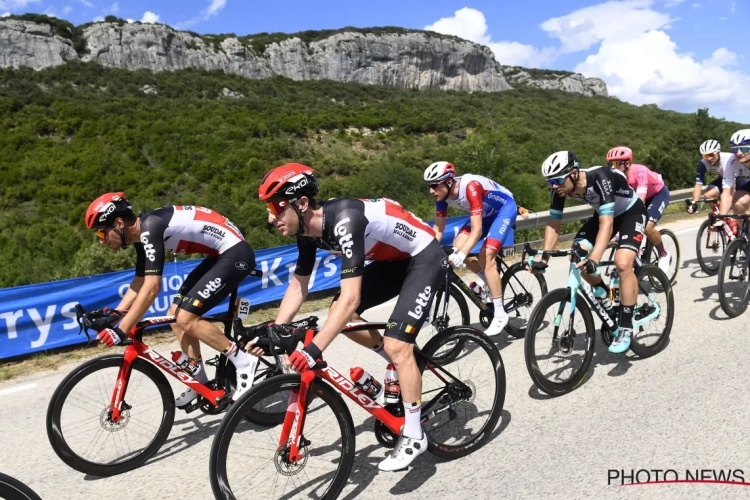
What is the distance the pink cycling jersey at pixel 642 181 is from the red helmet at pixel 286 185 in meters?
5.93

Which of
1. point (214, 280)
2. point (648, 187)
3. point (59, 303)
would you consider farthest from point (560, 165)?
point (59, 303)

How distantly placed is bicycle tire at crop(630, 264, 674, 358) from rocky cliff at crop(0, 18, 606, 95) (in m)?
74.5

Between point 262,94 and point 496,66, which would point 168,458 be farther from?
point 496,66

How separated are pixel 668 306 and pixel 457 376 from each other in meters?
2.81

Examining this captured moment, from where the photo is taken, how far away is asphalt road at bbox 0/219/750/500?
3191mm

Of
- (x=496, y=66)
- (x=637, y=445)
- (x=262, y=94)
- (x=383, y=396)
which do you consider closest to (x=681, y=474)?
(x=637, y=445)

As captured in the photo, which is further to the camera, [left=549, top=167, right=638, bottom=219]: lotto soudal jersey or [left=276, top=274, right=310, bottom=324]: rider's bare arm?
[left=549, top=167, right=638, bottom=219]: lotto soudal jersey

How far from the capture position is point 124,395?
3805mm

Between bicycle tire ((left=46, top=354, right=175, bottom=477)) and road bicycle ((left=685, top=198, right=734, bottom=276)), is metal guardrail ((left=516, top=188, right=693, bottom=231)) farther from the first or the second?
bicycle tire ((left=46, top=354, right=175, bottom=477))

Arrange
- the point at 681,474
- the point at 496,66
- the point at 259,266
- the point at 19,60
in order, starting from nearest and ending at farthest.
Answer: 1. the point at 681,474
2. the point at 259,266
3. the point at 19,60
4. the point at 496,66

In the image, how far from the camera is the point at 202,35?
83312mm

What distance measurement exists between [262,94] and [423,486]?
2367 inches

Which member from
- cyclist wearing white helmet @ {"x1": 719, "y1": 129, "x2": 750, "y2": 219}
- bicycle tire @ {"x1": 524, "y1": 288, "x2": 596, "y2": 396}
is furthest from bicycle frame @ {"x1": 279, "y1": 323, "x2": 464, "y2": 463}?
cyclist wearing white helmet @ {"x1": 719, "y1": 129, "x2": 750, "y2": 219}

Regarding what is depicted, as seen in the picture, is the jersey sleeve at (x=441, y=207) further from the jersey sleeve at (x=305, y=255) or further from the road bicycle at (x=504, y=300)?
the jersey sleeve at (x=305, y=255)
